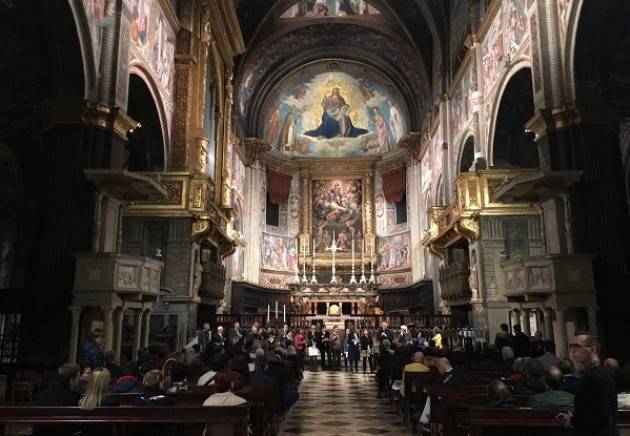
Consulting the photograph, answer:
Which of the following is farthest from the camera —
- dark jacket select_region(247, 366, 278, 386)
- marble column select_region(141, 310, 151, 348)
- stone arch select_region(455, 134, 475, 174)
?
stone arch select_region(455, 134, 475, 174)

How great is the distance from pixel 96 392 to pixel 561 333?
323 inches

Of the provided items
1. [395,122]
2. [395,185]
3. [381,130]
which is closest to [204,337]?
[395,185]

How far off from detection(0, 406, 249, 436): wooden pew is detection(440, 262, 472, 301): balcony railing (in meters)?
15.3

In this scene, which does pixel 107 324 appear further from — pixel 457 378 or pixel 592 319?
pixel 592 319

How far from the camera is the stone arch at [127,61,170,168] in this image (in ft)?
45.3

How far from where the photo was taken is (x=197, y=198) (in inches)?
646

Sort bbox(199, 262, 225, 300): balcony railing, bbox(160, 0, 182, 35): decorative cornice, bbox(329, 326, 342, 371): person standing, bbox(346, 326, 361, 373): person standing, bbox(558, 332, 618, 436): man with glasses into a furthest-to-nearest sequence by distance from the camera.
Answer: bbox(199, 262, 225, 300): balcony railing, bbox(329, 326, 342, 371): person standing, bbox(346, 326, 361, 373): person standing, bbox(160, 0, 182, 35): decorative cornice, bbox(558, 332, 618, 436): man with glasses

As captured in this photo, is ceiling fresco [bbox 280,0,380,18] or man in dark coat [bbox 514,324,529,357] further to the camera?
ceiling fresco [bbox 280,0,380,18]

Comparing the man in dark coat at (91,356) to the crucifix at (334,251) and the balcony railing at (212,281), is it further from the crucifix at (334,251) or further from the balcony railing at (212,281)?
the crucifix at (334,251)

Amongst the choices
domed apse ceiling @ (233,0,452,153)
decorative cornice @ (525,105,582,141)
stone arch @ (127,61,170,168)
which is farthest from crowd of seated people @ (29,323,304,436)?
domed apse ceiling @ (233,0,452,153)

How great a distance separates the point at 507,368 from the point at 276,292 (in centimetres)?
2471

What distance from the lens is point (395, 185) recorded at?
113 ft

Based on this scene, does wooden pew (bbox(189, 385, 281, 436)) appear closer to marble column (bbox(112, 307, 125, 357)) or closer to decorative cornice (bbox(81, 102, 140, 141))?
marble column (bbox(112, 307, 125, 357))

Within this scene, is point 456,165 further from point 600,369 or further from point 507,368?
point 600,369
